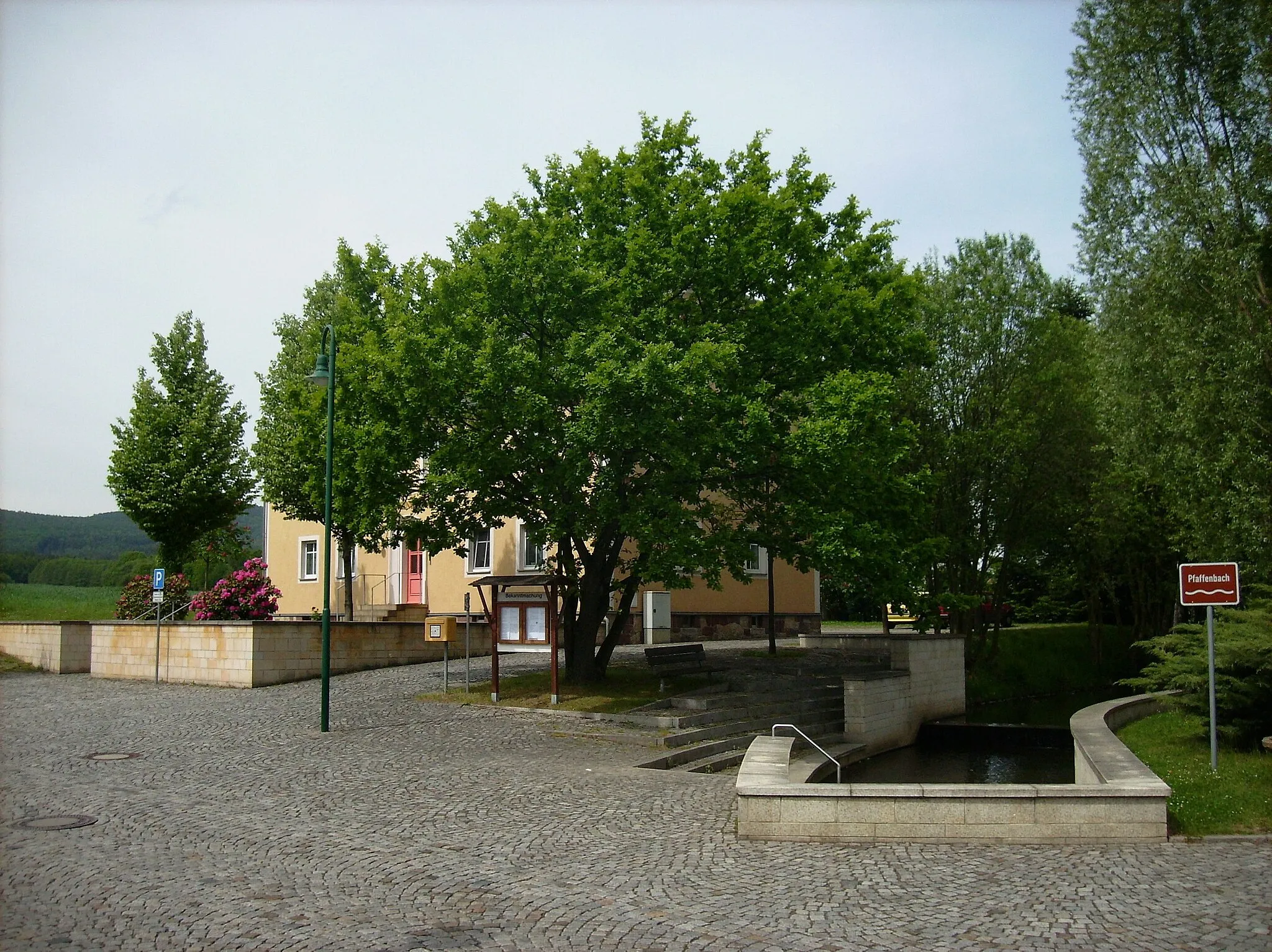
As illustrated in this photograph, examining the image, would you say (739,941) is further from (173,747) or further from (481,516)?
(481,516)

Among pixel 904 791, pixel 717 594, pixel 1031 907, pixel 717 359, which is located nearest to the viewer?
pixel 1031 907

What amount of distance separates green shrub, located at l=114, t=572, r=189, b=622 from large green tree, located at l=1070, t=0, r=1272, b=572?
2488 cm

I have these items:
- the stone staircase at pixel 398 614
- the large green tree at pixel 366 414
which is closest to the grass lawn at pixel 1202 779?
the large green tree at pixel 366 414

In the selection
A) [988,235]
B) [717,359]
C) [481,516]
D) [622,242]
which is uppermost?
[988,235]

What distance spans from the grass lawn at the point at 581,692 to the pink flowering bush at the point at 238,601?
646 centimetres

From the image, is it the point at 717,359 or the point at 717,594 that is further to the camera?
the point at 717,594

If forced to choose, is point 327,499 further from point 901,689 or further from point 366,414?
point 901,689

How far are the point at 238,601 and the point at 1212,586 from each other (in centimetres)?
2178

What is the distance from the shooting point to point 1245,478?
20984mm

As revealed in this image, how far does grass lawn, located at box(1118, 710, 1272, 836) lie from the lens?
10.3m

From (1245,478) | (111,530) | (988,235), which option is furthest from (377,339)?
(111,530)

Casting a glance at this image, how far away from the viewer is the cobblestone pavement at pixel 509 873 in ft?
23.5

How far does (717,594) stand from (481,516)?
16.4 m

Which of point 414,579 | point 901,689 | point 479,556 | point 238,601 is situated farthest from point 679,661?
point 414,579
